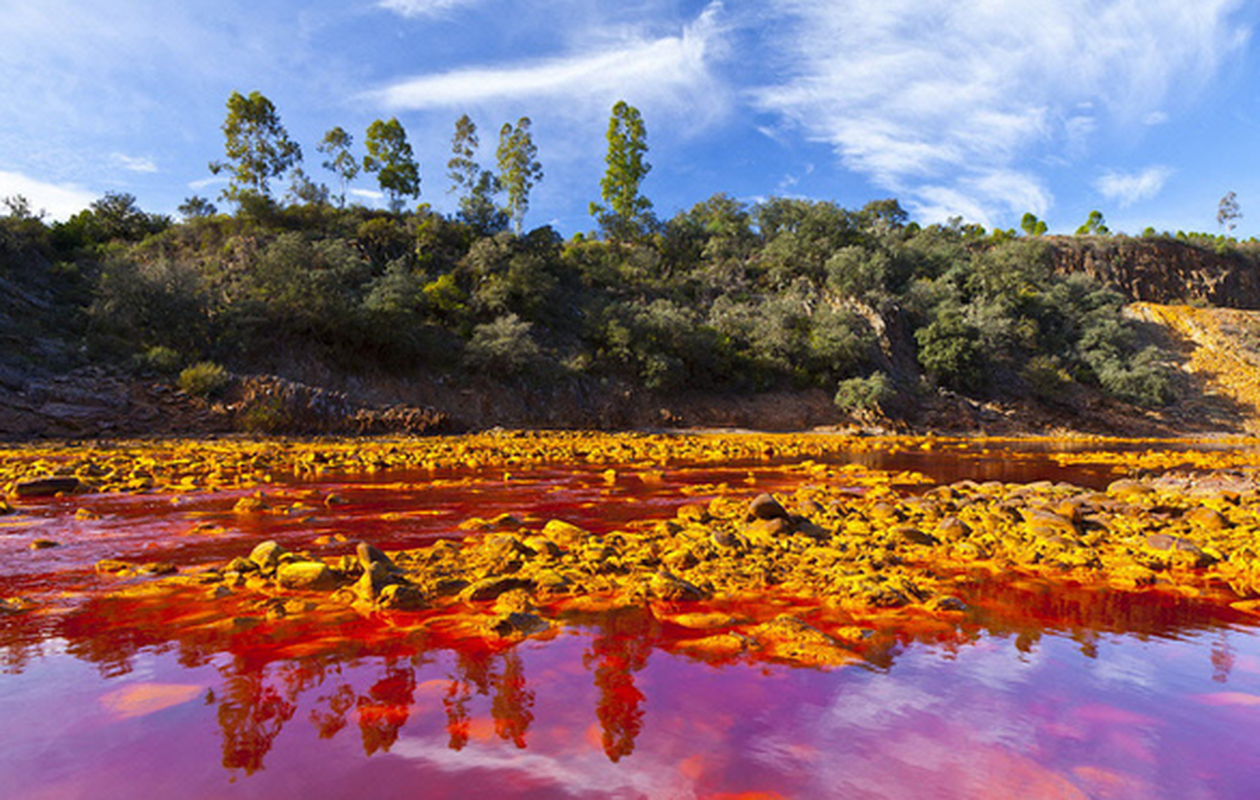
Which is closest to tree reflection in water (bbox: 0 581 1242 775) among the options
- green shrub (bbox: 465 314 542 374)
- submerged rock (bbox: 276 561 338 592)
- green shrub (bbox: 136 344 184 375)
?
submerged rock (bbox: 276 561 338 592)

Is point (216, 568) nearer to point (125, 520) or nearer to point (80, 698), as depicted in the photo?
point (80, 698)

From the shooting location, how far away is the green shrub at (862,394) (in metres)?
32.9

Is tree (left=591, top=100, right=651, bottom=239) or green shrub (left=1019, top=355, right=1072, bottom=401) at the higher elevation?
tree (left=591, top=100, right=651, bottom=239)

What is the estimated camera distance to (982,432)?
34.5 meters

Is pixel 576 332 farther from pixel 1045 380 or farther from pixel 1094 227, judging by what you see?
pixel 1094 227

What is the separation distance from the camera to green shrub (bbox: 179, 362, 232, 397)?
19.4 metres

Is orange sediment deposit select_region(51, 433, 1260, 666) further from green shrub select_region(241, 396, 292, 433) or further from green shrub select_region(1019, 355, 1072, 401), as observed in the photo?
green shrub select_region(1019, 355, 1072, 401)

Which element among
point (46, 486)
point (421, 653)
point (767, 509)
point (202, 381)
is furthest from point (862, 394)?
point (421, 653)

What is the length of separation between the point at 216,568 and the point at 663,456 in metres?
12.0

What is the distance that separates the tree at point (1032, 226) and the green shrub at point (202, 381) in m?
91.4

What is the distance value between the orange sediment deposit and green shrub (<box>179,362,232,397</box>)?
50.3 ft

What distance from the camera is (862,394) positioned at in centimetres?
3312

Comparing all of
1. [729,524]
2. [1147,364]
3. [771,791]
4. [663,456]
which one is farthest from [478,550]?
[1147,364]

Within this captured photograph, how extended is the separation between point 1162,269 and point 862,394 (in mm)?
62268
